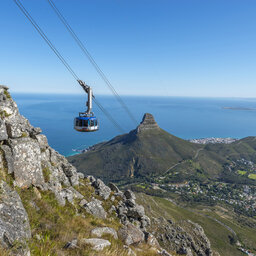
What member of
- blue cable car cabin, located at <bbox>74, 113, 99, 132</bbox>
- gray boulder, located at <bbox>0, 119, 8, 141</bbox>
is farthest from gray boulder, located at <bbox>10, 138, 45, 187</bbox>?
blue cable car cabin, located at <bbox>74, 113, 99, 132</bbox>

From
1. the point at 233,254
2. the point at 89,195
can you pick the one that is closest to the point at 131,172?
the point at 233,254

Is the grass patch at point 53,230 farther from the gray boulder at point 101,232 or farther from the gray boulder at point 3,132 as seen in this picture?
the gray boulder at point 3,132

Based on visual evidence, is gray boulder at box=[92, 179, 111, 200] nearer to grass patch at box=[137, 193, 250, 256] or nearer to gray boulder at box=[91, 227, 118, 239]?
gray boulder at box=[91, 227, 118, 239]

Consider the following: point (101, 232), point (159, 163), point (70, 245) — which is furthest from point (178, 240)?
point (159, 163)

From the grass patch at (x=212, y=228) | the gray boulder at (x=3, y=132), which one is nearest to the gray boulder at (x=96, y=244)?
the gray boulder at (x=3, y=132)

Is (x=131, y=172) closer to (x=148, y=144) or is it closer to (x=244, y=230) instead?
(x=148, y=144)

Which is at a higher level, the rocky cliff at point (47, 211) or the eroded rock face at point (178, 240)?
the rocky cliff at point (47, 211)

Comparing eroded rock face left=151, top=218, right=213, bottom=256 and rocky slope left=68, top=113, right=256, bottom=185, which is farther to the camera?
rocky slope left=68, top=113, right=256, bottom=185

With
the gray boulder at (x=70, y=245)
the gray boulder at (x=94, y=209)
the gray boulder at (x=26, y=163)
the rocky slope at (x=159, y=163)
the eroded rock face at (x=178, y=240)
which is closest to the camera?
the gray boulder at (x=70, y=245)

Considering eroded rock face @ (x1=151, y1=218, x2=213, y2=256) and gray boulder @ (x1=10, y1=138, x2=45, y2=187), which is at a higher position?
gray boulder @ (x1=10, y1=138, x2=45, y2=187)
